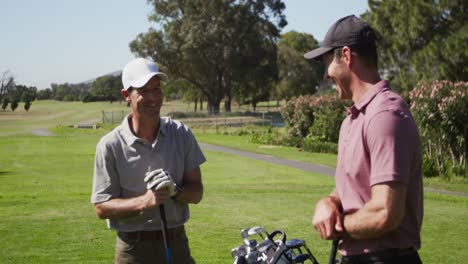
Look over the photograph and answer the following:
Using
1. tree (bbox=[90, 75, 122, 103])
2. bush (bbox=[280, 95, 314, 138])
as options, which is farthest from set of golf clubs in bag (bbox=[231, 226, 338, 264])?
tree (bbox=[90, 75, 122, 103])

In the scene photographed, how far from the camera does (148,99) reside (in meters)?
3.86

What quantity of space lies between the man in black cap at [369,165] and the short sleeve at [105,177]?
1.42 m

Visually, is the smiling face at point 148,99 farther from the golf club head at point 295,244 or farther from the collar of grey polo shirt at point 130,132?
the golf club head at point 295,244

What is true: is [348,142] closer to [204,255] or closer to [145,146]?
[145,146]

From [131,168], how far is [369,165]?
5.23ft

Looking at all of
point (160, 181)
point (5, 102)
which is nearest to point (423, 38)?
point (160, 181)

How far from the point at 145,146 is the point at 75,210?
757 centimetres

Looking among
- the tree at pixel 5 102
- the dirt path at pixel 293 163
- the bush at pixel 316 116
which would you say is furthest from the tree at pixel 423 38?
the tree at pixel 5 102

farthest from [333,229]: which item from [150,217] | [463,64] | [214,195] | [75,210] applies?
[463,64]

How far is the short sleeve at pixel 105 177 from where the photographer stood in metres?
3.79

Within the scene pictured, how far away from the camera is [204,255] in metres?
7.54

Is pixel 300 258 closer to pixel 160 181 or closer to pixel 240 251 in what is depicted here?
pixel 240 251

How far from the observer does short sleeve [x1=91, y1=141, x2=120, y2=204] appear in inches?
149

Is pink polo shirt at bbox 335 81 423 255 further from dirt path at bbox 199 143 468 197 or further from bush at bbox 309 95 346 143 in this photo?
bush at bbox 309 95 346 143
